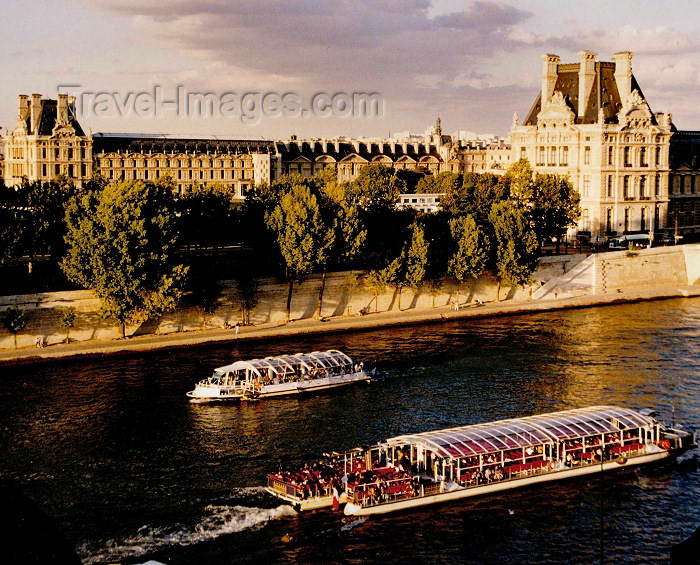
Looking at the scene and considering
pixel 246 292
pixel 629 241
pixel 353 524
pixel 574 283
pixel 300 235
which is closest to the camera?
pixel 353 524

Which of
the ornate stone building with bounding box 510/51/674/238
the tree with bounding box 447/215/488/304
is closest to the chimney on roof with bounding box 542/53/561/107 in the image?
the ornate stone building with bounding box 510/51/674/238

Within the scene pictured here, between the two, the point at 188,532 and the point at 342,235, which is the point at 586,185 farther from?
the point at 188,532

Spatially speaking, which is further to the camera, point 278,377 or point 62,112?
point 62,112

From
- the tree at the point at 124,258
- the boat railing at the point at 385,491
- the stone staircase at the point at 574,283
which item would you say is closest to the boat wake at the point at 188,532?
the boat railing at the point at 385,491

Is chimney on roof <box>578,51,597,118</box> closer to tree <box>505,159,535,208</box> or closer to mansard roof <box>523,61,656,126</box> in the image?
mansard roof <box>523,61,656,126</box>

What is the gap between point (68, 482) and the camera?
1527 inches

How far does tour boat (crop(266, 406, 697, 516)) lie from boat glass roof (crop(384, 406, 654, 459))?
39mm

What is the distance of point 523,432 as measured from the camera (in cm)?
4022

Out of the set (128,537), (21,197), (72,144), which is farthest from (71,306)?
(72,144)

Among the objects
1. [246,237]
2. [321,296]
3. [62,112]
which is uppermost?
→ [62,112]

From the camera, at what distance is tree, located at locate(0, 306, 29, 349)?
59312 millimetres

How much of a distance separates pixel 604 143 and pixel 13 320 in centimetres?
6551

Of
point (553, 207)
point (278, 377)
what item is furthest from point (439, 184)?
point (278, 377)

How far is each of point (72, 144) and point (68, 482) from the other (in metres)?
94.4
